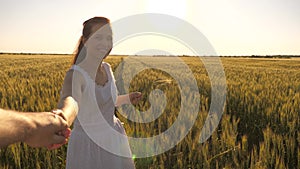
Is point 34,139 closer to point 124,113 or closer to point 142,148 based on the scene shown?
point 142,148

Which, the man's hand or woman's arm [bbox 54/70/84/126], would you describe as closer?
the man's hand

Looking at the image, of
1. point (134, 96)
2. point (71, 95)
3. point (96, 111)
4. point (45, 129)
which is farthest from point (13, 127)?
point (134, 96)

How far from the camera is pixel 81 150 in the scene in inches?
80.7

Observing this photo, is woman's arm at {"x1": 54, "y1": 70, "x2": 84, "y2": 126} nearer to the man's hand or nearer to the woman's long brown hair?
the man's hand

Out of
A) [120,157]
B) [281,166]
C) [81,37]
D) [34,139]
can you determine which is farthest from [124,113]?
[34,139]

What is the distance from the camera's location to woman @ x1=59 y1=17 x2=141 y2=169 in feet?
6.36

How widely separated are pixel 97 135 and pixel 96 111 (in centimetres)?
17

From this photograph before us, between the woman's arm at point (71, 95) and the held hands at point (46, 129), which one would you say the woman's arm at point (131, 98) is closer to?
the woman's arm at point (71, 95)

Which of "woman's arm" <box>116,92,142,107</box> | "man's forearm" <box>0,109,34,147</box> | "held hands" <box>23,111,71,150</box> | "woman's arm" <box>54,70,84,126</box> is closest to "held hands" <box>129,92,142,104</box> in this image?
"woman's arm" <box>116,92,142,107</box>

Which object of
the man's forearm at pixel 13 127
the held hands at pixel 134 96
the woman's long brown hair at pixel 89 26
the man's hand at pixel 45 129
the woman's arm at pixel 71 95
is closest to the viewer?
the man's forearm at pixel 13 127

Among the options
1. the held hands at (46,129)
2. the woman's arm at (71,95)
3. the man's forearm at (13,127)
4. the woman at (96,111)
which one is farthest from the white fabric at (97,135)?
the man's forearm at (13,127)

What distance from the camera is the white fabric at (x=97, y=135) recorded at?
199 cm

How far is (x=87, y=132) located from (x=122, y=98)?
468 mm

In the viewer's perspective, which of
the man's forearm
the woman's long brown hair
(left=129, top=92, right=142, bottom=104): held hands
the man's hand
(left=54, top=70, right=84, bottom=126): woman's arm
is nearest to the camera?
the man's forearm
